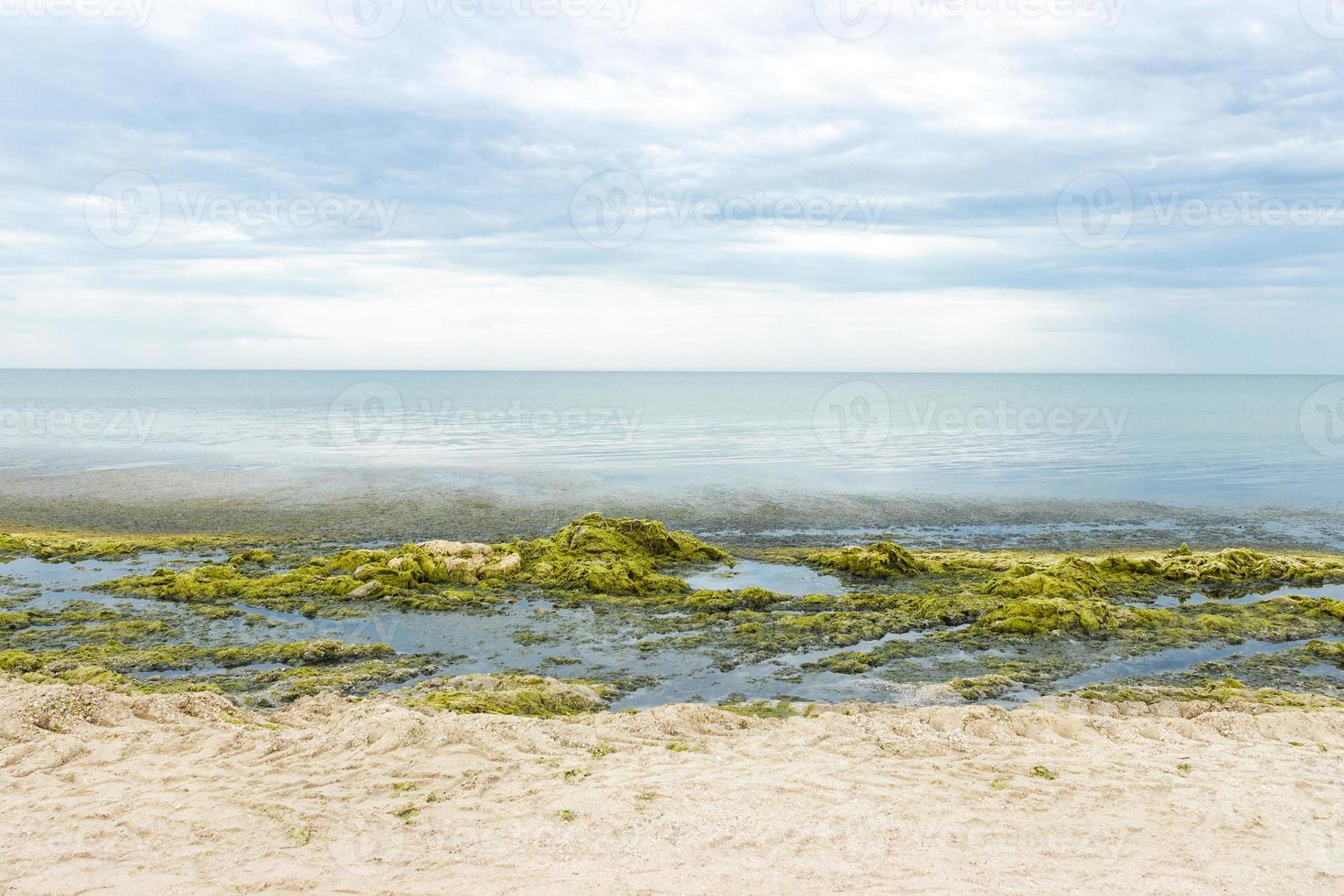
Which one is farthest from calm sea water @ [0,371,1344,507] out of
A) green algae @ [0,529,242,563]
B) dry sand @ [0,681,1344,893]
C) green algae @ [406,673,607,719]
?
dry sand @ [0,681,1344,893]

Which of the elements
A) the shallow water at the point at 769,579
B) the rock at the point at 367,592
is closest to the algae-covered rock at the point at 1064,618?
the shallow water at the point at 769,579

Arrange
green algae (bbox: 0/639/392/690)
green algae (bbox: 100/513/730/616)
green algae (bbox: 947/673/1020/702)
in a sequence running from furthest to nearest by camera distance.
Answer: green algae (bbox: 100/513/730/616) < green algae (bbox: 0/639/392/690) < green algae (bbox: 947/673/1020/702)

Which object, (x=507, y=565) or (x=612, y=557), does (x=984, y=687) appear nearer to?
(x=612, y=557)

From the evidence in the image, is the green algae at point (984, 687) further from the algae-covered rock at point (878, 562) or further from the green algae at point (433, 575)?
the green algae at point (433, 575)

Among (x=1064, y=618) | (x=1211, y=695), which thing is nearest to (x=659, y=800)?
(x=1211, y=695)

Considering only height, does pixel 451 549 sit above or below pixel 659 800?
above

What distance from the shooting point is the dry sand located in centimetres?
557

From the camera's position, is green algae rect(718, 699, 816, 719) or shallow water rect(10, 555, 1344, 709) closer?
green algae rect(718, 699, 816, 719)

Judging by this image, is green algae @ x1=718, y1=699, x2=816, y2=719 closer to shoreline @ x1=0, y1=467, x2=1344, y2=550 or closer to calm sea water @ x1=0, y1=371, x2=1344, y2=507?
shoreline @ x1=0, y1=467, x2=1344, y2=550

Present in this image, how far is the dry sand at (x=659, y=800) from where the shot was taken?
5566 mm

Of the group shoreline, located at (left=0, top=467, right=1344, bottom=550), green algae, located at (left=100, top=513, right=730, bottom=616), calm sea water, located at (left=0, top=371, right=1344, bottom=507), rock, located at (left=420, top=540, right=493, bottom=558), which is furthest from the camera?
calm sea water, located at (left=0, top=371, right=1344, bottom=507)

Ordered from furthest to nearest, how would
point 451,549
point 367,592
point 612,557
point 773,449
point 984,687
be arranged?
point 773,449
point 612,557
point 451,549
point 367,592
point 984,687

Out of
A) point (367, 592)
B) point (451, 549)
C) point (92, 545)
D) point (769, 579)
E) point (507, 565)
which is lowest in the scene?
point (769, 579)

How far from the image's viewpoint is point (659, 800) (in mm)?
6730
